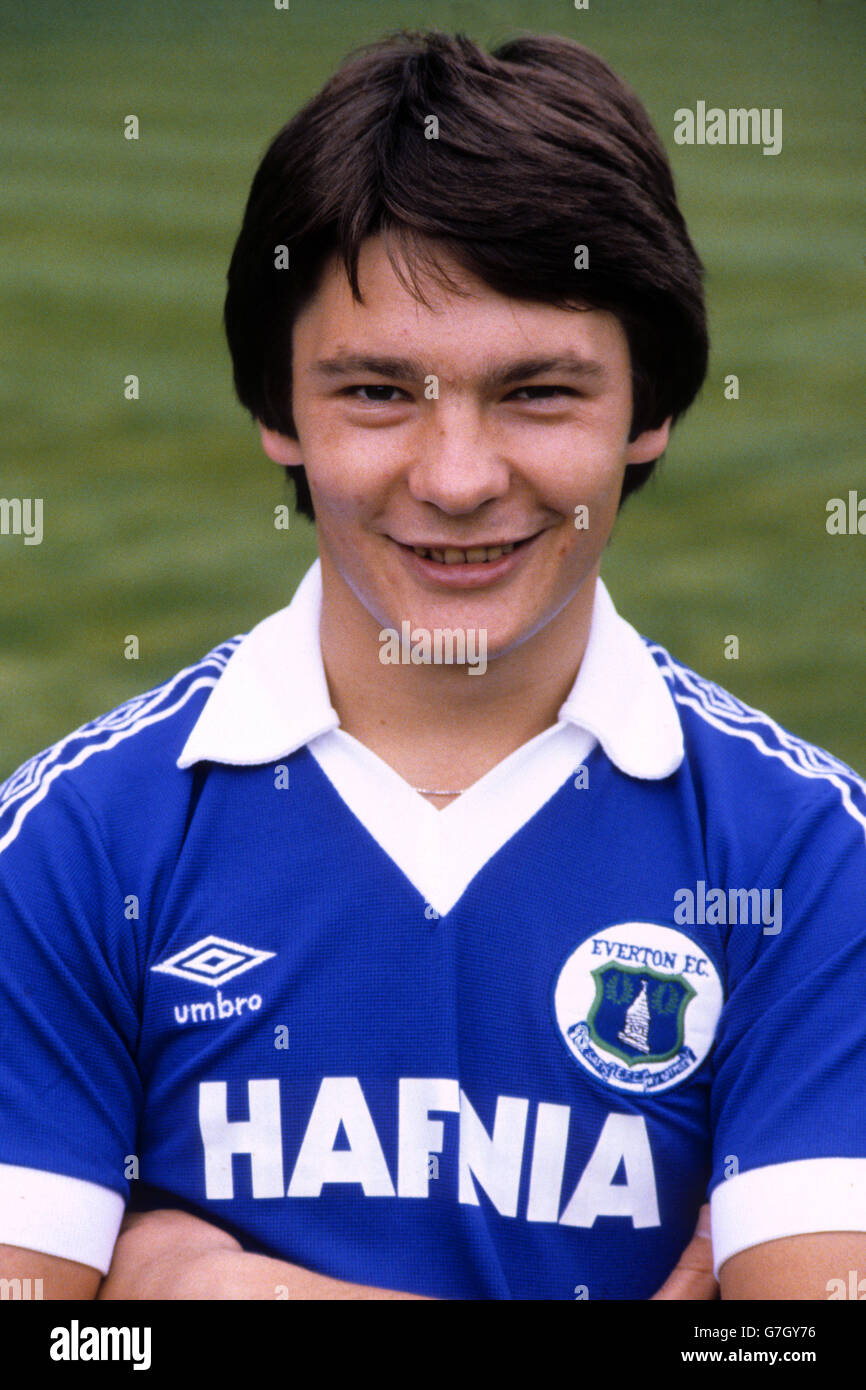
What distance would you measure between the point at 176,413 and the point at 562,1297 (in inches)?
159

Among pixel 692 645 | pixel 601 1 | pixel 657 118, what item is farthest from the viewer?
pixel 601 1

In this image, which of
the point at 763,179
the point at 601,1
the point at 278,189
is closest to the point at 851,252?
the point at 763,179

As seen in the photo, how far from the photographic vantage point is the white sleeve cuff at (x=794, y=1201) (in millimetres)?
1650

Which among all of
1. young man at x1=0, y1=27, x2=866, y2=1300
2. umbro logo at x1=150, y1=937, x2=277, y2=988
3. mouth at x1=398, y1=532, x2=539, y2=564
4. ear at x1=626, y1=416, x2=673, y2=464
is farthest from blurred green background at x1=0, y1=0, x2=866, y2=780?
umbro logo at x1=150, y1=937, x2=277, y2=988

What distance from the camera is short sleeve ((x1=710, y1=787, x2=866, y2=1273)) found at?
1662mm

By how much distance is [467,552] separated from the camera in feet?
5.69

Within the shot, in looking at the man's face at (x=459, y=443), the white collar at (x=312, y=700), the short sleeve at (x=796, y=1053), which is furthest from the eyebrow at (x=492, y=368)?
the short sleeve at (x=796, y=1053)

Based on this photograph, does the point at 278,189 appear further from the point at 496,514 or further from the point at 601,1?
the point at 601,1

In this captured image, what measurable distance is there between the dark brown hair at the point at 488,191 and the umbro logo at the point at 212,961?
58 centimetres

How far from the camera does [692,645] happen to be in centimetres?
438

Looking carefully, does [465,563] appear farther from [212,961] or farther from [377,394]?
[212,961]

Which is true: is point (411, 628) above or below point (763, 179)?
below
